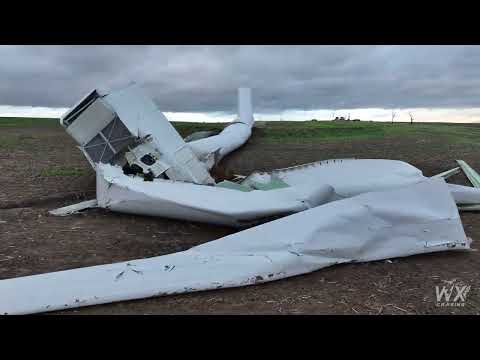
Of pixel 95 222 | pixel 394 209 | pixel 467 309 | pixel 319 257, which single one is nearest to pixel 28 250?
pixel 95 222

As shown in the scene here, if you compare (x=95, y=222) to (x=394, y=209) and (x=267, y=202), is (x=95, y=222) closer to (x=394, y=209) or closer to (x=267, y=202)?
(x=267, y=202)

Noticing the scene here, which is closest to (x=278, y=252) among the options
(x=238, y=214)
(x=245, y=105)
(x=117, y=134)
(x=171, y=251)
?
(x=238, y=214)

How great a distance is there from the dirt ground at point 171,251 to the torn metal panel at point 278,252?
7cm

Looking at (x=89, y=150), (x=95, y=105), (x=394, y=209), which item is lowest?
(x=394, y=209)

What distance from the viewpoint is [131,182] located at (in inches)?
156

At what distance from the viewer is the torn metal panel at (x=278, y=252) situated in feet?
7.71

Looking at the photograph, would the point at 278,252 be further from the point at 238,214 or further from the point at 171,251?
the point at 171,251

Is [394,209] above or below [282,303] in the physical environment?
above

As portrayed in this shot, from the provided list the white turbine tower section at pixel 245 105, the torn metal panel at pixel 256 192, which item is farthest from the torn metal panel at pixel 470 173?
the white turbine tower section at pixel 245 105

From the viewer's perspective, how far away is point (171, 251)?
3.22 meters

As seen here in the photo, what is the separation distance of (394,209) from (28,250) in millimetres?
2680

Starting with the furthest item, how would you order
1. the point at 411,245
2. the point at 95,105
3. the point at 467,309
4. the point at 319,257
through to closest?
the point at 95,105, the point at 411,245, the point at 319,257, the point at 467,309

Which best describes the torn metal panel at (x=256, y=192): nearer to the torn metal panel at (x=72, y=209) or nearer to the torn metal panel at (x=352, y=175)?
the torn metal panel at (x=352, y=175)

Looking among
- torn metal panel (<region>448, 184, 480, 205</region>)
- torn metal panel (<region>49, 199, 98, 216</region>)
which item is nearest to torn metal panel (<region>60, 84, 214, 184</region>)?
torn metal panel (<region>49, 199, 98, 216</region>)
